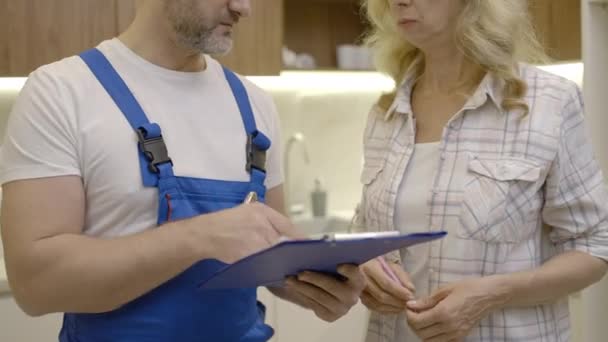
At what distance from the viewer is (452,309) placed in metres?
1.43

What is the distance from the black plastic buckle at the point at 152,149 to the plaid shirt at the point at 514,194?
0.52 m

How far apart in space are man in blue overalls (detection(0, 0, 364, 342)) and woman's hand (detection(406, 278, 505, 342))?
0.77 ft

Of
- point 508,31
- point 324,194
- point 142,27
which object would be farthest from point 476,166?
point 324,194

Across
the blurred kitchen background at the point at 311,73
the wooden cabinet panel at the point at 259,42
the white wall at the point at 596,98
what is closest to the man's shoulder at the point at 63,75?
the blurred kitchen background at the point at 311,73

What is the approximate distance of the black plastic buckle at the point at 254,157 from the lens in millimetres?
1343

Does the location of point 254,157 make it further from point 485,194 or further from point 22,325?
point 22,325

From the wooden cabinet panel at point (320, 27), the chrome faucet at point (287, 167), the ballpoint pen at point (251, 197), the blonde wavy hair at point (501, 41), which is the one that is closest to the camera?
the ballpoint pen at point (251, 197)

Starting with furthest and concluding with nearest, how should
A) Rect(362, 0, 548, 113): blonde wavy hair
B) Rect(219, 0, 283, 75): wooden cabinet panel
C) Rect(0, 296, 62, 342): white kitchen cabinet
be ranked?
Rect(219, 0, 283, 75): wooden cabinet panel < Rect(0, 296, 62, 342): white kitchen cabinet < Rect(362, 0, 548, 113): blonde wavy hair

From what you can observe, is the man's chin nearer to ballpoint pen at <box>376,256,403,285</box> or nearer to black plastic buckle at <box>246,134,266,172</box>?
black plastic buckle at <box>246,134,266,172</box>

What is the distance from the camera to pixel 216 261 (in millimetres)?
1254

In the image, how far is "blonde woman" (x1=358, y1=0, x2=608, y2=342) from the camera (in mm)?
1488

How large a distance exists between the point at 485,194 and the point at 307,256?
1.79 ft

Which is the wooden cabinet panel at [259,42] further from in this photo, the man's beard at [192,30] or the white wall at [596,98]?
the man's beard at [192,30]

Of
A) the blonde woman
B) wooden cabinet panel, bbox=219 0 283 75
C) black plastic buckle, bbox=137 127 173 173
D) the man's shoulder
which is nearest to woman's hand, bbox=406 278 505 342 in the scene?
the blonde woman
